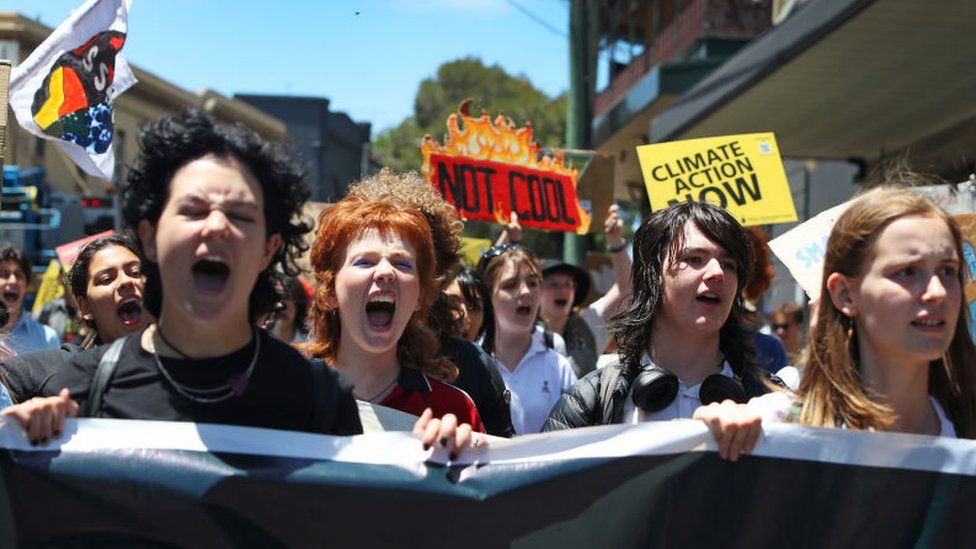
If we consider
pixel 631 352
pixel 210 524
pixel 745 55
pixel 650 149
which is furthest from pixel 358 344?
pixel 745 55

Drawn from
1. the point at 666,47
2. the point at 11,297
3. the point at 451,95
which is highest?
the point at 451,95

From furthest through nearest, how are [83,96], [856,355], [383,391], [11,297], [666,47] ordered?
[666,47], [11,297], [83,96], [383,391], [856,355]

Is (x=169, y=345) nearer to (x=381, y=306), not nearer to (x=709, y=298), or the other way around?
(x=381, y=306)

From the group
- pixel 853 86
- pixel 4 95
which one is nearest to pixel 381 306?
pixel 4 95

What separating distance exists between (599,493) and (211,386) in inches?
35.8

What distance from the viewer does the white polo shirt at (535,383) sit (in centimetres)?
541

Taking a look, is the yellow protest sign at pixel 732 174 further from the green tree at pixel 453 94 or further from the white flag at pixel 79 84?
the green tree at pixel 453 94

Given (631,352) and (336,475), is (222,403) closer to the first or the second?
(336,475)

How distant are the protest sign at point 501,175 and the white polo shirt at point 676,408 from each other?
3302mm

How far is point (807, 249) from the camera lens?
4.22 metres

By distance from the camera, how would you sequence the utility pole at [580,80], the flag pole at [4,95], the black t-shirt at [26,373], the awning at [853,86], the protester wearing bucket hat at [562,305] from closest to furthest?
the black t-shirt at [26,373]
the flag pole at [4,95]
the protester wearing bucket hat at [562,305]
the awning at [853,86]
the utility pole at [580,80]

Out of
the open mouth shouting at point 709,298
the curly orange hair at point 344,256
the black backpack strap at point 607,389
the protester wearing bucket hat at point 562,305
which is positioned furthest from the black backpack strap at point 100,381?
the protester wearing bucket hat at point 562,305

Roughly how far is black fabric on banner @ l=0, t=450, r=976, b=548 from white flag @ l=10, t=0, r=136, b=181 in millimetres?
3259

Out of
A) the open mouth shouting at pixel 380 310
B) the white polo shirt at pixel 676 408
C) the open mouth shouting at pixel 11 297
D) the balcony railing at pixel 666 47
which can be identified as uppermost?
the balcony railing at pixel 666 47
